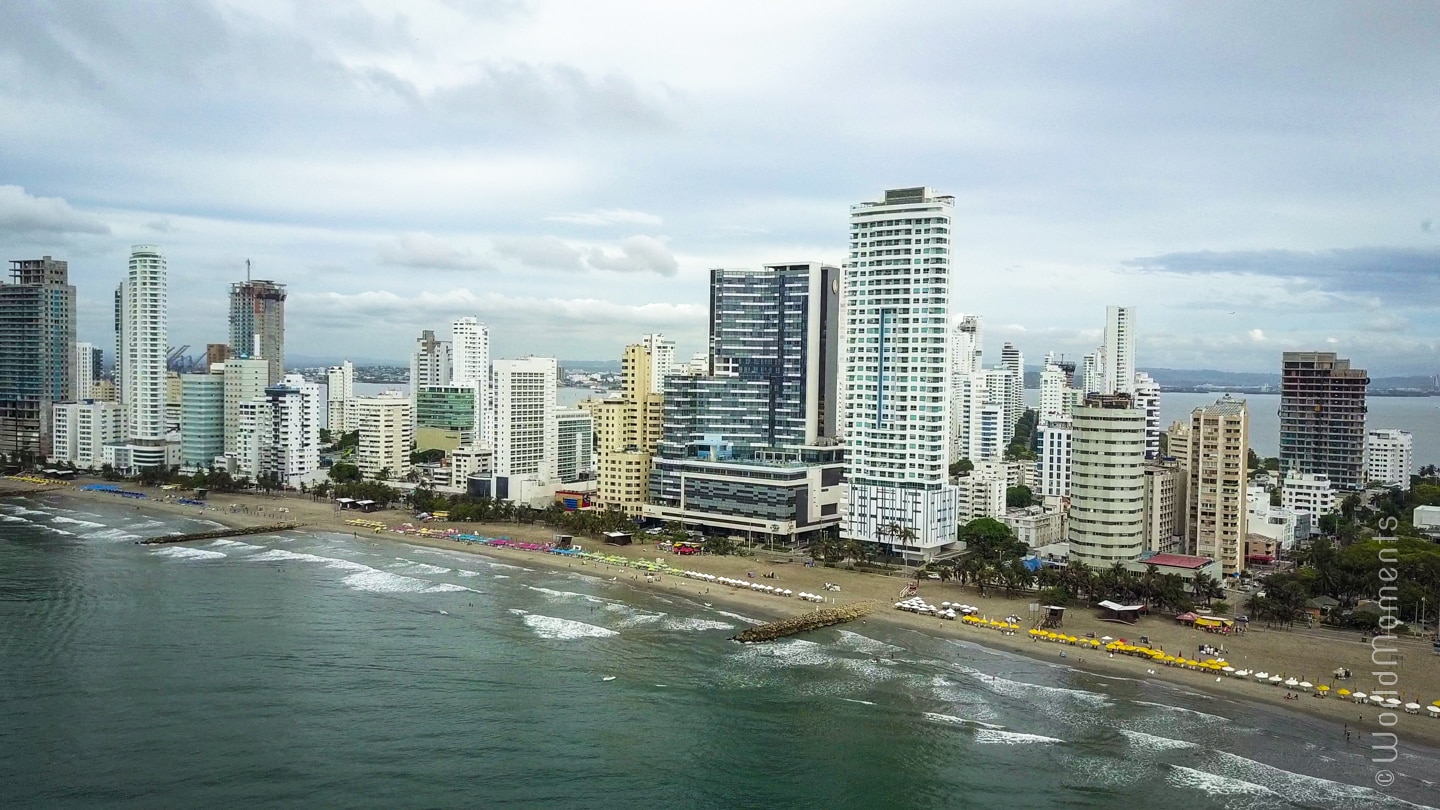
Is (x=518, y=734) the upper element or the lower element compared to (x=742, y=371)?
lower

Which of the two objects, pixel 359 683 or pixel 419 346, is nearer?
pixel 359 683

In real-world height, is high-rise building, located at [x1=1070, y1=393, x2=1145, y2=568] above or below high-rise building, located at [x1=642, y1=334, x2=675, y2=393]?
below

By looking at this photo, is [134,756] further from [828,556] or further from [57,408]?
[57,408]

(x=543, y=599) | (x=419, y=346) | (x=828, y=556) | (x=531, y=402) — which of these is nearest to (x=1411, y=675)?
(x=828, y=556)

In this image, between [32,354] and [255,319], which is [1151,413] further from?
[255,319]

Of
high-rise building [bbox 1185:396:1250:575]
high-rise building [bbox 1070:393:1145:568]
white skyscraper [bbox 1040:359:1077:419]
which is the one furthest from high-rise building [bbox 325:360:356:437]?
high-rise building [bbox 1185:396:1250:575]

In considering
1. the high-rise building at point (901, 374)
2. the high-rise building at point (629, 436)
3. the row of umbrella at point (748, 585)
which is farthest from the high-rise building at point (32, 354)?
the high-rise building at point (901, 374)

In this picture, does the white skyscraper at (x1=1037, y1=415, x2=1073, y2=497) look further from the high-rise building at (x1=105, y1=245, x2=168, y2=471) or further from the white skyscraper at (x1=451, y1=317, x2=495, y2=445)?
the high-rise building at (x1=105, y1=245, x2=168, y2=471)
